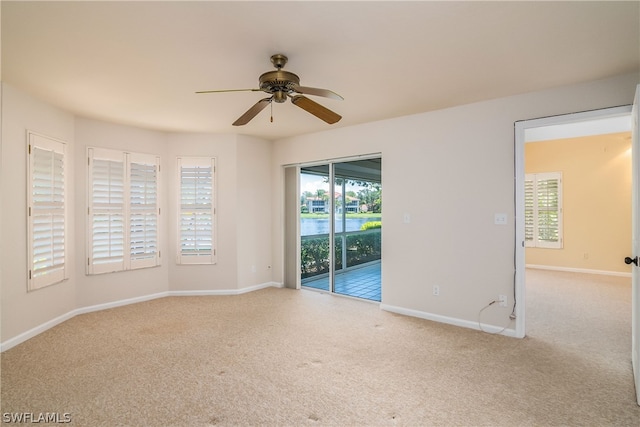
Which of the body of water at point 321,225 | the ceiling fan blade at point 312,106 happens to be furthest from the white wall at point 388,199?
the ceiling fan blade at point 312,106

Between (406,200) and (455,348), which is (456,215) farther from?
(455,348)

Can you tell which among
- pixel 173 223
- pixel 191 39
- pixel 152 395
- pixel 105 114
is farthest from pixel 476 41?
pixel 173 223

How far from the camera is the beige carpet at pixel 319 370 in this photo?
2197mm

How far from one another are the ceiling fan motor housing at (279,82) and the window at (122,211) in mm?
3051

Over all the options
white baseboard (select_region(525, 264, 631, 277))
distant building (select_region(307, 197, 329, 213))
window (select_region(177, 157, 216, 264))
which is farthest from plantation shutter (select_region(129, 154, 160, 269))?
white baseboard (select_region(525, 264, 631, 277))

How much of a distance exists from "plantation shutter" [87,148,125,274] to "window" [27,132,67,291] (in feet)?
1.20

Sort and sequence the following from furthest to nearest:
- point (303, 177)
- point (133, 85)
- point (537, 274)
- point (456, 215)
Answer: point (537, 274), point (303, 177), point (456, 215), point (133, 85)

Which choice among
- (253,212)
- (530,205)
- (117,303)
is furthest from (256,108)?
(530,205)

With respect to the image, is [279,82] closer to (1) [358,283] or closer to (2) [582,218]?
(1) [358,283]

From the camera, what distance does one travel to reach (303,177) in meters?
5.60

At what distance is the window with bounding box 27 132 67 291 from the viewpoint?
3.50 meters

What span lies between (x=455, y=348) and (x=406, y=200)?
180 centimetres

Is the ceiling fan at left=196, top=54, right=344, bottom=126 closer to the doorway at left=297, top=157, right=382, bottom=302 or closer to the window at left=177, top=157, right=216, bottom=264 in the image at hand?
the doorway at left=297, top=157, right=382, bottom=302

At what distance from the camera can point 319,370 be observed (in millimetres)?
2770
